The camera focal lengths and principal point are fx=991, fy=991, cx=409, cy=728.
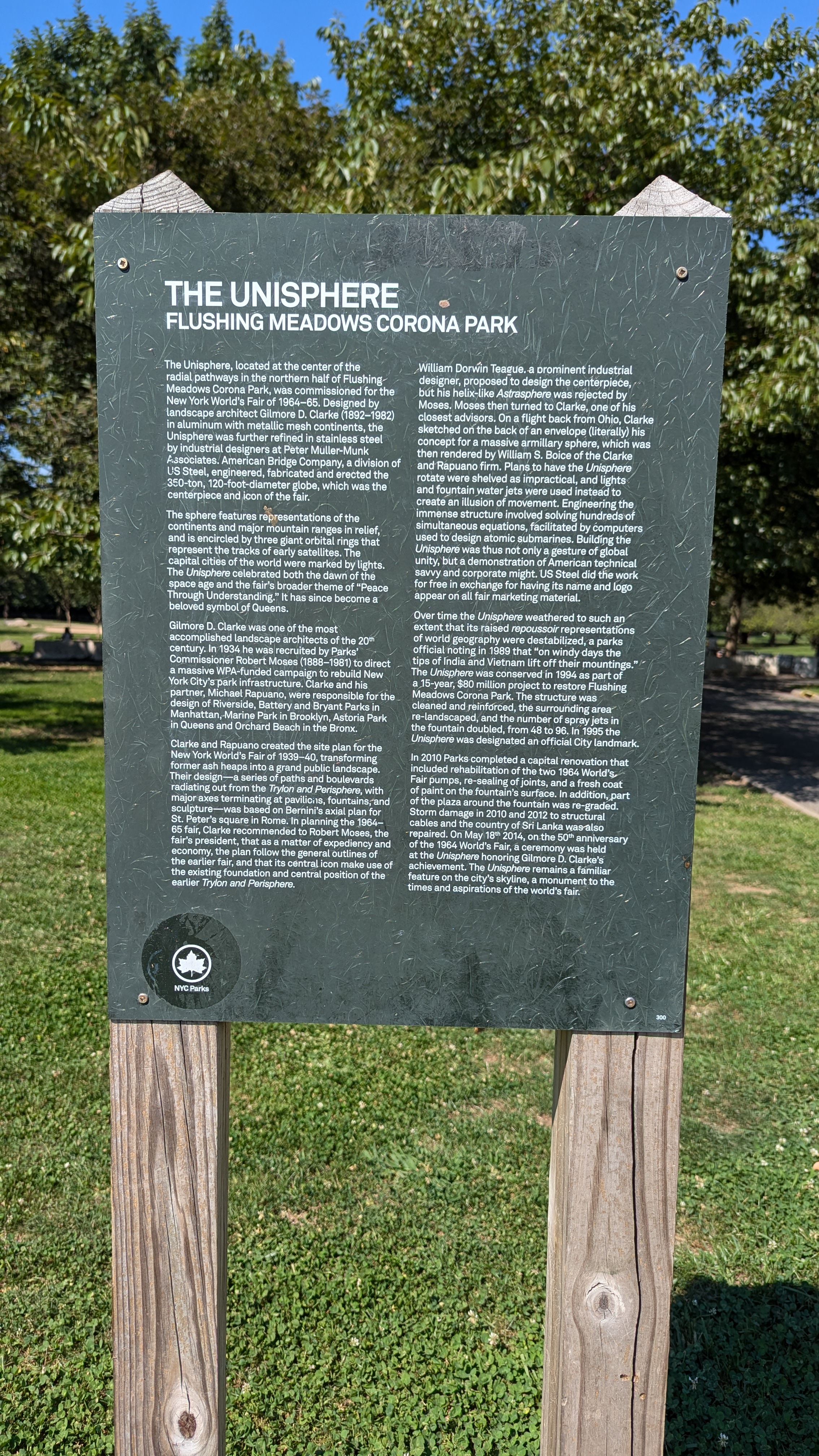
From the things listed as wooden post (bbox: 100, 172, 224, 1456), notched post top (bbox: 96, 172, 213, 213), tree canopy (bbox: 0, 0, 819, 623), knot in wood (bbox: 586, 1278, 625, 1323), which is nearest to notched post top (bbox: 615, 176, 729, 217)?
notched post top (bbox: 96, 172, 213, 213)

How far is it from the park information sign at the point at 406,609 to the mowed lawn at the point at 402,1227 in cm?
164

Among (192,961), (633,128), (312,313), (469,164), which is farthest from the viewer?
(469,164)

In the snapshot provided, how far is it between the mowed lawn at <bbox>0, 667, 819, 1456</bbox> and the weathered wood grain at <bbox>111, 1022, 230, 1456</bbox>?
3.14 feet

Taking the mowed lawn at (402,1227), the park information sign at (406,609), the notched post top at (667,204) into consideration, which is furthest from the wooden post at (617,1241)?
the notched post top at (667,204)

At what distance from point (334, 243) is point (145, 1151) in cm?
170

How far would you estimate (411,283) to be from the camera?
5.64ft

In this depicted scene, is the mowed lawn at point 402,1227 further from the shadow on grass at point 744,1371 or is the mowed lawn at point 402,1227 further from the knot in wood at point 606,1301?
the knot in wood at point 606,1301

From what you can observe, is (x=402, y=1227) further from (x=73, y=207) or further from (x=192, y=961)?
(x=73, y=207)

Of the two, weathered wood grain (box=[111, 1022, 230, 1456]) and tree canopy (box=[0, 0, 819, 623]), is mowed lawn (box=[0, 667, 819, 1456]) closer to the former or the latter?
weathered wood grain (box=[111, 1022, 230, 1456])

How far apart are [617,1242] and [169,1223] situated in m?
0.85

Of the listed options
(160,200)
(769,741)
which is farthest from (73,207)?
(769,741)

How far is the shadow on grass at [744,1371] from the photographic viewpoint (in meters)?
2.70

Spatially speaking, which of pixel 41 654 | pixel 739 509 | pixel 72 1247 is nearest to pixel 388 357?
pixel 72 1247

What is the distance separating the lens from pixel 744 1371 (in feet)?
9.62
